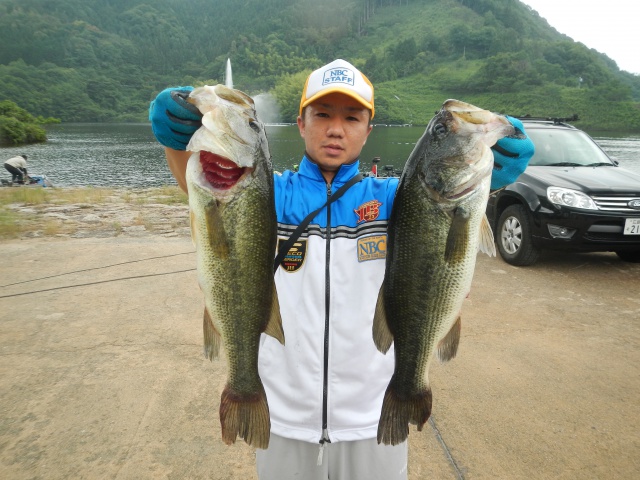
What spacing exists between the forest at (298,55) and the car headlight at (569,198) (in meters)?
73.7

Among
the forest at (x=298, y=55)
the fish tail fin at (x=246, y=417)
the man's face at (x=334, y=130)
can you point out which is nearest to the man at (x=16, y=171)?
the man's face at (x=334, y=130)

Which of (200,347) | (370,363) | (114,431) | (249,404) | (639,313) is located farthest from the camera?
(639,313)

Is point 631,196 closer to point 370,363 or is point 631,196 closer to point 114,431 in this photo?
point 370,363

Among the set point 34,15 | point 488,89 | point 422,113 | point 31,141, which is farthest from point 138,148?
point 34,15

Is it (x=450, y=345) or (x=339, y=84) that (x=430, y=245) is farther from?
(x=339, y=84)

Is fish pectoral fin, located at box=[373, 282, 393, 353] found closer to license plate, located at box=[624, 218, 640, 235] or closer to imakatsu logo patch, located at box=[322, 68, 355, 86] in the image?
imakatsu logo patch, located at box=[322, 68, 355, 86]

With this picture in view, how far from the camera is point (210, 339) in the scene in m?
1.87

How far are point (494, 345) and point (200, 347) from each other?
2.72 m

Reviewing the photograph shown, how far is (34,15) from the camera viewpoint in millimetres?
152125

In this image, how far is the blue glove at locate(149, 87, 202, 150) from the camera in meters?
1.77

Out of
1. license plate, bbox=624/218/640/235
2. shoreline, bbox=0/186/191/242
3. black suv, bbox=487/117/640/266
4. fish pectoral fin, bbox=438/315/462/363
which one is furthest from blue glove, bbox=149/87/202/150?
shoreline, bbox=0/186/191/242

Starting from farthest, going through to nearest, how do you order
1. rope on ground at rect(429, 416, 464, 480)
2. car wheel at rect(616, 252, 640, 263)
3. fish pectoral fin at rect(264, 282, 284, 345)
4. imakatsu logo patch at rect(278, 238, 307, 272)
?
1. car wheel at rect(616, 252, 640, 263)
2. rope on ground at rect(429, 416, 464, 480)
3. imakatsu logo patch at rect(278, 238, 307, 272)
4. fish pectoral fin at rect(264, 282, 284, 345)

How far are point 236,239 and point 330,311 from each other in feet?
1.75

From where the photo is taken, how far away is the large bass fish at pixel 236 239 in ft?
5.57
